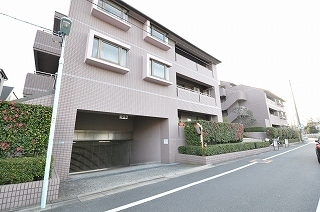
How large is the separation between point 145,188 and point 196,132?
19.5 ft

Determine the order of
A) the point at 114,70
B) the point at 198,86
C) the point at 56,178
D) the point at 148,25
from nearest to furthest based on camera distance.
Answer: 1. the point at 56,178
2. the point at 114,70
3. the point at 148,25
4. the point at 198,86

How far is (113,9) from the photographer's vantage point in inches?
368

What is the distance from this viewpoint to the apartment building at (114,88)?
7070 mm

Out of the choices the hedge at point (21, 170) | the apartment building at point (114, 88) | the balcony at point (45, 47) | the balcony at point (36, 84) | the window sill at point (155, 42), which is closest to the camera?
the hedge at point (21, 170)

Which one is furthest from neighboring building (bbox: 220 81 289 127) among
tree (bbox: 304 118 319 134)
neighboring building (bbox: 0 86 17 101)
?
neighboring building (bbox: 0 86 17 101)

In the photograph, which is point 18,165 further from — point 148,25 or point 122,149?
point 148,25

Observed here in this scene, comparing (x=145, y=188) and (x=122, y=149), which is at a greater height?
(x=122, y=149)

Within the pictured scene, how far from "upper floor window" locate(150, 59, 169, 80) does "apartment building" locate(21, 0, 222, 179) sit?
0.24 ft

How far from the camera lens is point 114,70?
27.3ft

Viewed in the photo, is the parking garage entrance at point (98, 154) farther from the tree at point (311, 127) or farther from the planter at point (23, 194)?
the tree at point (311, 127)

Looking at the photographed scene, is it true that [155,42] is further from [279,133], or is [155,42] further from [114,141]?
[279,133]

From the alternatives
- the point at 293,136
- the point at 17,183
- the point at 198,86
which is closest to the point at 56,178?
the point at 17,183

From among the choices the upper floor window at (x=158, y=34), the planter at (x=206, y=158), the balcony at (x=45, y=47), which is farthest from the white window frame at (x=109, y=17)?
the planter at (x=206, y=158)

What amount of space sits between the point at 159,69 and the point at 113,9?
4.49m
